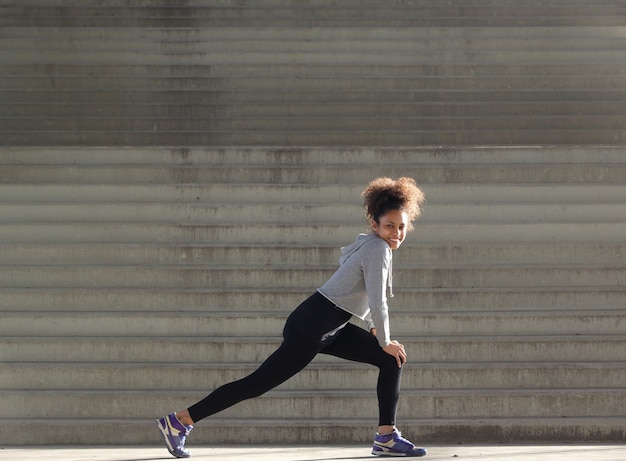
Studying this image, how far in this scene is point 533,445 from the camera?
6008 mm

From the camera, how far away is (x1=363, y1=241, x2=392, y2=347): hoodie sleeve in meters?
4.70

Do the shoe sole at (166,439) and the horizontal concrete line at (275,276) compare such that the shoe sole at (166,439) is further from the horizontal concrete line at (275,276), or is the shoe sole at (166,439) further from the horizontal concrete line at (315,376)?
the horizontal concrete line at (275,276)

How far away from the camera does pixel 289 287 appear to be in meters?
7.29

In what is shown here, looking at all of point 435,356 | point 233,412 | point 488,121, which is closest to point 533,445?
point 435,356

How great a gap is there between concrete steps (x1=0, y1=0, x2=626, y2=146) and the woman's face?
15.8ft

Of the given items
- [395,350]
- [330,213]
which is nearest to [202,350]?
[330,213]

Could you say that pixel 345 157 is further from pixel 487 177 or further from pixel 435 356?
pixel 435 356

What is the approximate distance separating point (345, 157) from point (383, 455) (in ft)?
11.4

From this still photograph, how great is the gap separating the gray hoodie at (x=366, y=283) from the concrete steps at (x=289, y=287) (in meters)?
1.58

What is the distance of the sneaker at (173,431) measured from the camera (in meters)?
5.02

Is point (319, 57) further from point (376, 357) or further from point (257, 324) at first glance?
point (376, 357)

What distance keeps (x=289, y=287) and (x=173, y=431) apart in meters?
2.36

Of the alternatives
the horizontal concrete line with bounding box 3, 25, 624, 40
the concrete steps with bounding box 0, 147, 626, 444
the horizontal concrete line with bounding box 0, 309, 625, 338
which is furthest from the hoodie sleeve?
→ the horizontal concrete line with bounding box 3, 25, 624, 40

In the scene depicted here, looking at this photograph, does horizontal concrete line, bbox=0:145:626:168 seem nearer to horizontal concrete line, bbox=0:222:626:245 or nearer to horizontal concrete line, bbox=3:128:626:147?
horizontal concrete line, bbox=0:222:626:245
